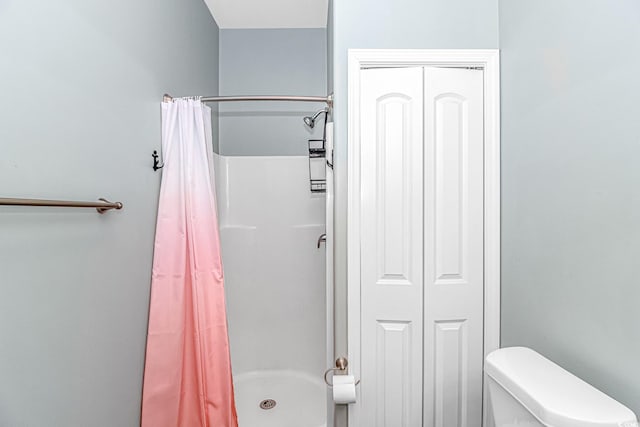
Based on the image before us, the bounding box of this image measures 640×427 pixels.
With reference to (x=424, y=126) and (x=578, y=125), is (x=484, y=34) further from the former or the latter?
(x=578, y=125)

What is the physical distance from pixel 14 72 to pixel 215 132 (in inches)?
69.0

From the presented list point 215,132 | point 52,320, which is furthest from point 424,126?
point 215,132

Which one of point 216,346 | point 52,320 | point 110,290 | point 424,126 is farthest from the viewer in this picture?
point 216,346

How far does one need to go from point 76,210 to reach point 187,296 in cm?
65

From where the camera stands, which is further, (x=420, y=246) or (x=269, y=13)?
(x=269, y=13)

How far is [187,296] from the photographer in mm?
1547

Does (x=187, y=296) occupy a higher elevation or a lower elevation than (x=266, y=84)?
lower

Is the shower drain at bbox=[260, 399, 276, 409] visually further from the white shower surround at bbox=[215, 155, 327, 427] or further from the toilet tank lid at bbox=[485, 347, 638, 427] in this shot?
the toilet tank lid at bbox=[485, 347, 638, 427]

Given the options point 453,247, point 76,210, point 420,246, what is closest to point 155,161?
point 76,210

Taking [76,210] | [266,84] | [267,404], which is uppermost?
[266,84]

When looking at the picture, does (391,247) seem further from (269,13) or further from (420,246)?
(269,13)

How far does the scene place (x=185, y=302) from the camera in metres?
1.54

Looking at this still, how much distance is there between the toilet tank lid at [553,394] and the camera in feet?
2.57

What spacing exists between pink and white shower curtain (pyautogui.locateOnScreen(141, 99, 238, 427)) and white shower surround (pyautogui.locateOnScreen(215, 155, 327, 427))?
0.95 m
